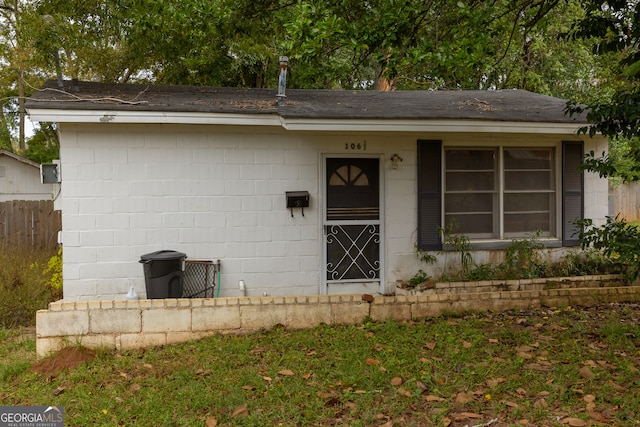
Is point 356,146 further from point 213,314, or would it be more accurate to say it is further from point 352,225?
point 213,314

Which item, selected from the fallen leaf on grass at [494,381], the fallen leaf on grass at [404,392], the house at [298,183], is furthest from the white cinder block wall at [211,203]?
the fallen leaf on grass at [404,392]

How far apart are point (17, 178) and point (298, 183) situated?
14.6m

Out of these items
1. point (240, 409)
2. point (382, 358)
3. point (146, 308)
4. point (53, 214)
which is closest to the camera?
point (240, 409)

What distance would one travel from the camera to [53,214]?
33.5ft

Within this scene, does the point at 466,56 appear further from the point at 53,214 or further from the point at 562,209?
the point at 53,214

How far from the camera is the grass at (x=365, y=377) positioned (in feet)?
12.6

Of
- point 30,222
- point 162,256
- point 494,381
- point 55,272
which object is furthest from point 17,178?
point 494,381

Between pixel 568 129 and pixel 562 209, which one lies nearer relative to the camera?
pixel 568 129

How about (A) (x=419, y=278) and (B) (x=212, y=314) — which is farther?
(A) (x=419, y=278)

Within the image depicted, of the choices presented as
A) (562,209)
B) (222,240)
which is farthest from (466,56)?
(222,240)

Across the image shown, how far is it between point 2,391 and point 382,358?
3362mm

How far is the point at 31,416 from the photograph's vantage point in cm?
405

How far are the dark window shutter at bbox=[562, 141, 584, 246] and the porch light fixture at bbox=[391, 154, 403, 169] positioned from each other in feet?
8.18

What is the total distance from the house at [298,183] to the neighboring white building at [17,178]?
38.1ft
